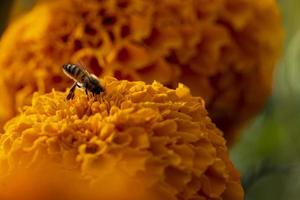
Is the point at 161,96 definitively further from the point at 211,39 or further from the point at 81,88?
the point at 211,39

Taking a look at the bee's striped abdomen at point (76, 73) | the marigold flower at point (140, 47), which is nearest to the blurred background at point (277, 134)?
the marigold flower at point (140, 47)

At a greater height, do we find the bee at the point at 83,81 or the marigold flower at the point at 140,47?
the marigold flower at the point at 140,47

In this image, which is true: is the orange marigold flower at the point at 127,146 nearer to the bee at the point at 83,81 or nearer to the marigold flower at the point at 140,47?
the bee at the point at 83,81

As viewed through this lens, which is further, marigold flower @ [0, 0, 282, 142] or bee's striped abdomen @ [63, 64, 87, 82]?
marigold flower @ [0, 0, 282, 142]

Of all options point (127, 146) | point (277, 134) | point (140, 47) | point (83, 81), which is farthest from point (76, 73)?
point (277, 134)

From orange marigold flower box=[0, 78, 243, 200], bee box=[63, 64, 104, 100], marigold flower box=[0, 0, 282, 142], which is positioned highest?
marigold flower box=[0, 0, 282, 142]

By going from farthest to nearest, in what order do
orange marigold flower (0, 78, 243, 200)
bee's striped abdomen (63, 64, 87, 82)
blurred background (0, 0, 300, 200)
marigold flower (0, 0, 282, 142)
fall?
blurred background (0, 0, 300, 200) < marigold flower (0, 0, 282, 142) < bee's striped abdomen (63, 64, 87, 82) < orange marigold flower (0, 78, 243, 200)

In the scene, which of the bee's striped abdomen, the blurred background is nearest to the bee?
the bee's striped abdomen

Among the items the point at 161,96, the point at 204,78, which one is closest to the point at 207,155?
the point at 161,96

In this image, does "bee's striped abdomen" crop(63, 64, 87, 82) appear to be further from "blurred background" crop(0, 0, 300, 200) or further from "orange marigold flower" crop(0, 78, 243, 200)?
"blurred background" crop(0, 0, 300, 200)

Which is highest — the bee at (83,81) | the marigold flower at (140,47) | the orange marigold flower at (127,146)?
the marigold flower at (140,47)
